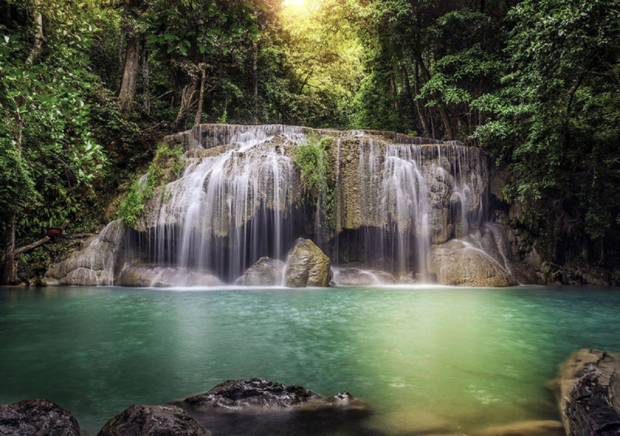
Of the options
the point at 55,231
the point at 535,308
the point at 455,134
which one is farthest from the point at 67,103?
the point at 455,134

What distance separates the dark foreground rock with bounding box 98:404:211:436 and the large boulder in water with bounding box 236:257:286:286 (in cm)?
924

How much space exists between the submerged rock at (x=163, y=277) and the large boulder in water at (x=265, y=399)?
896 cm

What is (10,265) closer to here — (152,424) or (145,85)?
(145,85)

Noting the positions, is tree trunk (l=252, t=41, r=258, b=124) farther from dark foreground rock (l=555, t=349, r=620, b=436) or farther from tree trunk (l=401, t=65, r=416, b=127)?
dark foreground rock (l=555, t=349, r=620, b=436)

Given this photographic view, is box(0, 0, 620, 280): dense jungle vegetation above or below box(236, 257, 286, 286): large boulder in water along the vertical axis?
above

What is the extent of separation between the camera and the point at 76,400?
341 cm

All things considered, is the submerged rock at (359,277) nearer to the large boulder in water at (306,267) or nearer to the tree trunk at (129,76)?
the large boulder in water at (306,267)

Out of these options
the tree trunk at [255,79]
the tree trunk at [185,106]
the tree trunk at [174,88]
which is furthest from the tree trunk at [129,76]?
the tree trunk at [255,79]

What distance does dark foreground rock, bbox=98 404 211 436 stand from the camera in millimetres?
2422

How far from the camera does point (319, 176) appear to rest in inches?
511

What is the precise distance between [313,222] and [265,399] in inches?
402

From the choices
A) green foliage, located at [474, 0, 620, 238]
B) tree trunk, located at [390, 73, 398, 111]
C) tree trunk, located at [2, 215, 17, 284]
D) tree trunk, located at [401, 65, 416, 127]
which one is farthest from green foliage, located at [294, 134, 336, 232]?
tree trunk, located at [390, 73, 398, 111]

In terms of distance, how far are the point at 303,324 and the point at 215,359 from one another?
2.21 meters

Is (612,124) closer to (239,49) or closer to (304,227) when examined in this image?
(304,227)
